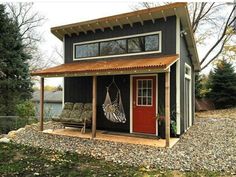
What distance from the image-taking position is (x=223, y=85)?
17.4 metres

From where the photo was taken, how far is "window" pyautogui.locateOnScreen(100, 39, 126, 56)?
8.02m

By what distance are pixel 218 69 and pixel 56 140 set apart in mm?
14983

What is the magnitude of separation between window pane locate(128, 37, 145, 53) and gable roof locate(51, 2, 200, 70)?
1.86ft

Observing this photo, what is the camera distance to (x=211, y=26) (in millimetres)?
17328

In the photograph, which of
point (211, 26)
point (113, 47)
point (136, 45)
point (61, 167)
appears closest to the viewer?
point (61, 167)

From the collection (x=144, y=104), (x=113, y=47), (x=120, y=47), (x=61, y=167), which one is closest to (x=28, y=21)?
(x=113, y=47)

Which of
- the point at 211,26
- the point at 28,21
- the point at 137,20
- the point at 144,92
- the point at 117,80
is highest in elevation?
the point at 28,21

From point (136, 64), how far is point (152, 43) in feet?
4.28

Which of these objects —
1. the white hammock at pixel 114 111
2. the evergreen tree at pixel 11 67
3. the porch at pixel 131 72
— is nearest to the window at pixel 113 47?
the porch at pixel 131 72

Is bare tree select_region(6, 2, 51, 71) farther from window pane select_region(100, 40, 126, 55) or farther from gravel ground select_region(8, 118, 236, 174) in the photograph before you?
gravel ground select_region(8, 118, 236, 174)

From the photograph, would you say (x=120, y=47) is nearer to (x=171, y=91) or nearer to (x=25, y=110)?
(x=171, y=91)

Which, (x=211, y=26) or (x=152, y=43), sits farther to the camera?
(x=211, y=26)

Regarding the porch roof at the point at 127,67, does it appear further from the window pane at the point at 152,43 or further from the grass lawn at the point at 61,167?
the grass lawn at the point at 61,167

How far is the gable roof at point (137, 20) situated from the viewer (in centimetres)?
684
